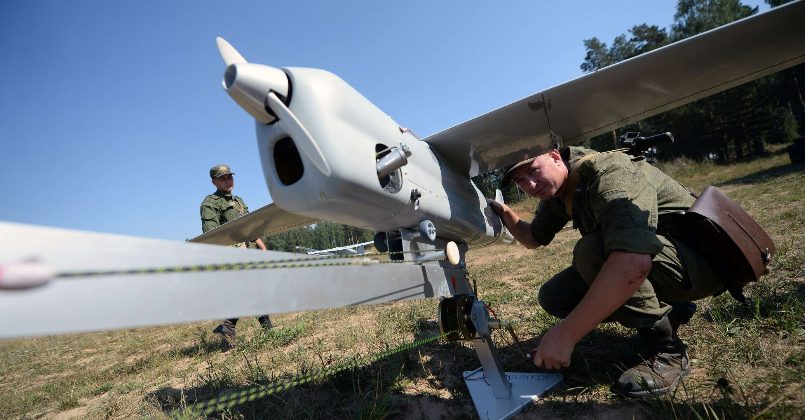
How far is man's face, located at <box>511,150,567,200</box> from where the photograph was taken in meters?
2.31

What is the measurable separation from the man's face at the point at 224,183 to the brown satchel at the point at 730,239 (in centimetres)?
542

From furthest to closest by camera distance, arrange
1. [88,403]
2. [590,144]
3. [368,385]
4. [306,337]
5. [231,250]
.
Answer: [590,144], [306,337], [88,403], [368,385], [231,250]

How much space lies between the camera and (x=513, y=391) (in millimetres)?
2291

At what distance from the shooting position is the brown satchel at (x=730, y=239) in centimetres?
195

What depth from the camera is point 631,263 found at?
163cm

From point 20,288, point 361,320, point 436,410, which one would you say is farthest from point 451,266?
point 361,320

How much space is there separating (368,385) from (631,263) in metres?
1.89

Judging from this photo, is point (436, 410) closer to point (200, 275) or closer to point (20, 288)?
point (200, 275)

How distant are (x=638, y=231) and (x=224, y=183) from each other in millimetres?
5327

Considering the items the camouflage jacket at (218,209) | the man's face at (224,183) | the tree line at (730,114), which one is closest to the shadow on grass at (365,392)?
the camouflage jacket at (218,209)

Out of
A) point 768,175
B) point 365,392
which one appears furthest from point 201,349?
point 768,175

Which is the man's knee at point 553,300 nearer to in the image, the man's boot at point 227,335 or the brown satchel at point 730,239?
the brown satchel at point 730,239

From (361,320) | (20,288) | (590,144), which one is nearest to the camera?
(20,288)

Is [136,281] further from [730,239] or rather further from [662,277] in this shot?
[730,239]
